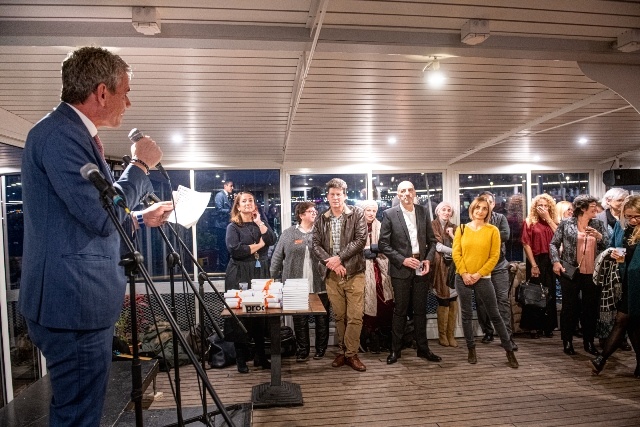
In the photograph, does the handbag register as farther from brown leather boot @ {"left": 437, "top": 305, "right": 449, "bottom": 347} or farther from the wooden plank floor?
brown leather boot @ {"left": 437, "top": 305, "right": 449, "bottom": 347}

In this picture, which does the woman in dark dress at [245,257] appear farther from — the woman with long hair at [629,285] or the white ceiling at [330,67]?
the woman with long hair at [629,285]

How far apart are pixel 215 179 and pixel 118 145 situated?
165cm

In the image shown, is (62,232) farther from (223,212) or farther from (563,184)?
(563,184)

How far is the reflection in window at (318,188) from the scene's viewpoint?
6.05 metres

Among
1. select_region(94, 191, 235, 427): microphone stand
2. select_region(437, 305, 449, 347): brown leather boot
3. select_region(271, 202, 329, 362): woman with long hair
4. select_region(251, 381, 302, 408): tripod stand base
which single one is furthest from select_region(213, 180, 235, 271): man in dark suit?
select_region(94, 191, 235, 427): microphone stand

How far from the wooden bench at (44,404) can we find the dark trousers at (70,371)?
3.36 feet

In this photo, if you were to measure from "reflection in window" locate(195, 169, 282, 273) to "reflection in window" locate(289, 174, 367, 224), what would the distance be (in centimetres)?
26

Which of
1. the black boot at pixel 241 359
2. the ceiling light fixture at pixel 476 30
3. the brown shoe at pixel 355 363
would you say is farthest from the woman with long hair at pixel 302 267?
the ceiling light fixture at pixel 476 30

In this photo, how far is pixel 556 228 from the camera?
17.0 feet

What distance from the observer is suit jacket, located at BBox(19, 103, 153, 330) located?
4.16 ft

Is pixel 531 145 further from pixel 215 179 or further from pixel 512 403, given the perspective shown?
pixel 215 179

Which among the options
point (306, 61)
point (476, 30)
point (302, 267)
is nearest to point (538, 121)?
point (476, 30)

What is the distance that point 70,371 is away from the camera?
1291mm

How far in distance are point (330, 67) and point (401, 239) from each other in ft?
8.34
